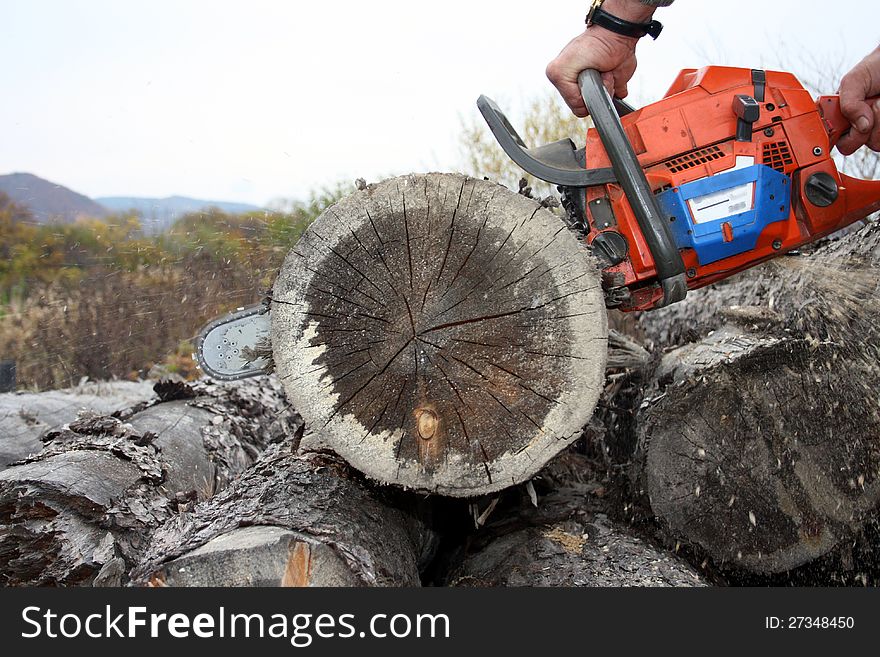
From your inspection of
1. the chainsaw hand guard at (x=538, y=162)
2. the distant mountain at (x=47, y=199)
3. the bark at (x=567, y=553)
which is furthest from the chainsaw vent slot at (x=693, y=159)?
the distant mountain at (x=47, y=199)

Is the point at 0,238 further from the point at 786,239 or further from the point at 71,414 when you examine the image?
the point at 786,239

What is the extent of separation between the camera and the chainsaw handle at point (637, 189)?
2.15 meters

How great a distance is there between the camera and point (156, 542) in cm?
181

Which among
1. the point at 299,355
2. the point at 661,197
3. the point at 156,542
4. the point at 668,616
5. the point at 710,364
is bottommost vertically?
the point at 668,616

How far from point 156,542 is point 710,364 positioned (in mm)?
1721

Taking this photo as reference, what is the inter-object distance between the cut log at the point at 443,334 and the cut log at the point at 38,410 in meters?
1.89

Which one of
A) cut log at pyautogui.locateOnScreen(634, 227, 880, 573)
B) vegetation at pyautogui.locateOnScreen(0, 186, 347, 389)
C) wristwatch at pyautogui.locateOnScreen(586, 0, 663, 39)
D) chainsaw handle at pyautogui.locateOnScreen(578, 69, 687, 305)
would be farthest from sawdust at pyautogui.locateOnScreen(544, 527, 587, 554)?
vegetation at pyautogui.locateOnScreen(0, 186, 347, 389)

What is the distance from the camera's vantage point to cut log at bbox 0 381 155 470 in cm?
328

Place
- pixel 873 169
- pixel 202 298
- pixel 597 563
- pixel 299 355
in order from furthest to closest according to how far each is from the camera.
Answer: pixel 873 169 → pixel 202 298 → pixel 597 563 → pixel 299 355

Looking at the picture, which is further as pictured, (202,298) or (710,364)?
(202,298)

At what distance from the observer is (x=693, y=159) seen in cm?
227

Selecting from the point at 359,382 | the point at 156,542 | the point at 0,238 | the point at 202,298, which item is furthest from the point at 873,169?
the point at 0,238

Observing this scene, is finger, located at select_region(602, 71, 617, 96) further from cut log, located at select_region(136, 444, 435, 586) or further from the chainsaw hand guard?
cut log, located at select_region(136, 444, 435, 586)

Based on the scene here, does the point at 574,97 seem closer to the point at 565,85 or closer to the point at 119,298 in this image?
the point at 565,85
